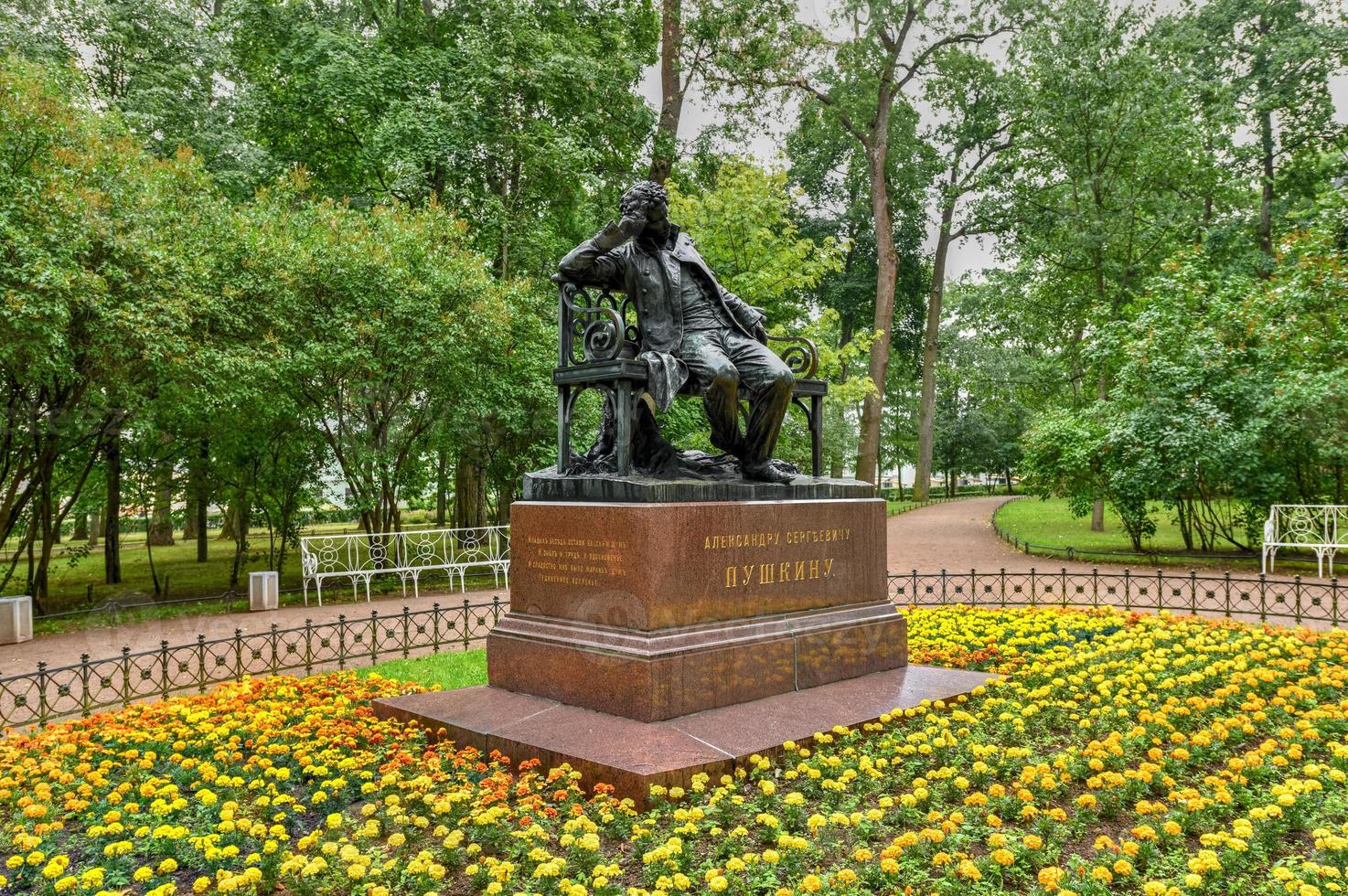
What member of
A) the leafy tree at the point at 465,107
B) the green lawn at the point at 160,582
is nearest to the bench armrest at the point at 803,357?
the green lawn at the point at 160,582

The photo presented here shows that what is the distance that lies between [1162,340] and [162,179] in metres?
18.3

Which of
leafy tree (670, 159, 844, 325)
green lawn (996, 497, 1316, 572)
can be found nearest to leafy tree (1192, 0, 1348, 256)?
green lawn (996, 497, 1316, 572)

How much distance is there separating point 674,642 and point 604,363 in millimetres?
A: 1965

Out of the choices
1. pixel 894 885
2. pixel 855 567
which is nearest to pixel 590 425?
pixel 855 567

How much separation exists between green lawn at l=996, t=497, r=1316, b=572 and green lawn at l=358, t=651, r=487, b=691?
1367cm

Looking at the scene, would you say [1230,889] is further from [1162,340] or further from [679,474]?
[1162,340]

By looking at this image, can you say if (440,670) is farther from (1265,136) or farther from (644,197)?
(1265,136)

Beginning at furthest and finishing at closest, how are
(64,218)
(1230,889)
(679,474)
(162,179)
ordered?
1. (162,179)
2. (64,218)
3. (679,474)
4. (1230,889)

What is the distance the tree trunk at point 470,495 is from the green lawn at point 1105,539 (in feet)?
41.5

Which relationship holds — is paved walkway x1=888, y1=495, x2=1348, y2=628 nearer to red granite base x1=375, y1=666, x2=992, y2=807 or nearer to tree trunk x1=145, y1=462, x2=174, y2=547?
red granite base x1=375, y1=666, x2=992, y2=807

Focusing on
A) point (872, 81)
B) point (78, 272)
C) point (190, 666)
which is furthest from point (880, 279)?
point (190, 666)

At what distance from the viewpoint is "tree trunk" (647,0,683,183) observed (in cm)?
2078

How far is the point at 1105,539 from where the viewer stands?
2241 centimetres

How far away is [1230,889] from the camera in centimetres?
347
